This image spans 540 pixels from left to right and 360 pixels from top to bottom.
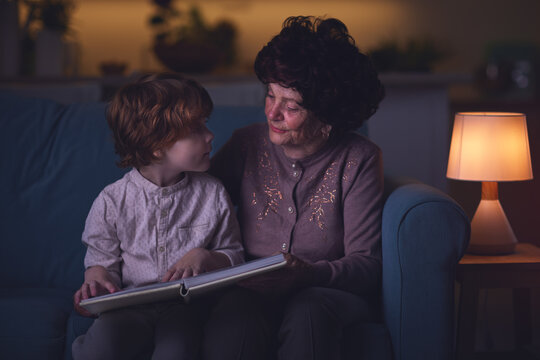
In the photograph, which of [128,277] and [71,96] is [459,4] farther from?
[128,277]

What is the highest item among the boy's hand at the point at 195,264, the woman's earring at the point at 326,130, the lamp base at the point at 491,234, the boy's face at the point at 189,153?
the woman's earring at the point at 326,130

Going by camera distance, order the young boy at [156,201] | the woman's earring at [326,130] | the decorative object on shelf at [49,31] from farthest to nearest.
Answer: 1. the decorative object on shelf at [49,31]
2. the woman's earring at [326,130]
3. the young boy at [156,201]

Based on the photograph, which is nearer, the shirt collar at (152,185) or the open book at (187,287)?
the open book at (187,287)

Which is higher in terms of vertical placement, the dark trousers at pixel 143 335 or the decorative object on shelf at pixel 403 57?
the decorative object on shelf at pixel 403 57

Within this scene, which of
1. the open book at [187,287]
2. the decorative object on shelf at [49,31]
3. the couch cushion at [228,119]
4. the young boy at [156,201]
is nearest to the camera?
the open book at [187,287]

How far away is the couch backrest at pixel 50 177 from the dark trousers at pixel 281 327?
2.15 feet

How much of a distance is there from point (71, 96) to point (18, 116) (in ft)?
3.00

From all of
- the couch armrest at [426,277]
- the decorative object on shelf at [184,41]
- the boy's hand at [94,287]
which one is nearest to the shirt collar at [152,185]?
the boy's hand at [94,287]

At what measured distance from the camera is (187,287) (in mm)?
1115

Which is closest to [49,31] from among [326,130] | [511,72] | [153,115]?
[153,115]

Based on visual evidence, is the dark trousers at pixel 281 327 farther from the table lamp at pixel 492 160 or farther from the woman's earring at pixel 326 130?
the table lamp at pixel 492 160

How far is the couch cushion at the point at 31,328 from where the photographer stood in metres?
1.42

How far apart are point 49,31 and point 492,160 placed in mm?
2625

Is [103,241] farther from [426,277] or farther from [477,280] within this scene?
[477,280]
